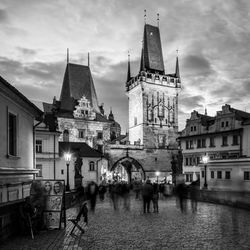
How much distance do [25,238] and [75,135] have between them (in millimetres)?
54811

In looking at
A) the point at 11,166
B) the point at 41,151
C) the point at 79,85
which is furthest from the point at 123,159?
the point at 11,166

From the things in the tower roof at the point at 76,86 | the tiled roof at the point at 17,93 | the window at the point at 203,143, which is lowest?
the window at the point at 203,143

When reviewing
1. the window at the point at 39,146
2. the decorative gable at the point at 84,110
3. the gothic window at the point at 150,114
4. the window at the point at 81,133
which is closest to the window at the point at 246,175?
the window at the point at 39,146

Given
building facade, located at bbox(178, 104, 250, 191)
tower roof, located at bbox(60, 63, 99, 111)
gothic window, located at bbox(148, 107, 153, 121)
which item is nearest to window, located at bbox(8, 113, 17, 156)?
building facade, located at bbox(178, 104, 250, 191)

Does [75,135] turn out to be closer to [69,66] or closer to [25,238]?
[69,66]

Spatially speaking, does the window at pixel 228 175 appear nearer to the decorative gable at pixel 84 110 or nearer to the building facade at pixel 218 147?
the building facade at pixel 218 147

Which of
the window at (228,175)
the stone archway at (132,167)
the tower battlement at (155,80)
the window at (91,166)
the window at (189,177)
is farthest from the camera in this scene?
the tower battlement at (155,80)

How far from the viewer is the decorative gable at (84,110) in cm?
6700

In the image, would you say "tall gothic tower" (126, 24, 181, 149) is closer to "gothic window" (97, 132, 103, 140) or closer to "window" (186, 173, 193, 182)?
"gothic window" (97, 132, 103, 140)

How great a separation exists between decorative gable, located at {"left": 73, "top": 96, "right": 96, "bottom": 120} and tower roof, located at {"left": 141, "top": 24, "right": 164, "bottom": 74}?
21.5 metres

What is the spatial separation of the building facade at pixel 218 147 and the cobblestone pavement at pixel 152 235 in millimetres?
18660

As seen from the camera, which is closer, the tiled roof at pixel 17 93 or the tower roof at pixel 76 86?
the tiled roof at pixel 17 93

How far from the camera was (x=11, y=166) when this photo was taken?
47.6ft

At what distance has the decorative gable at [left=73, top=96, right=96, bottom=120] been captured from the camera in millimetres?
67000
